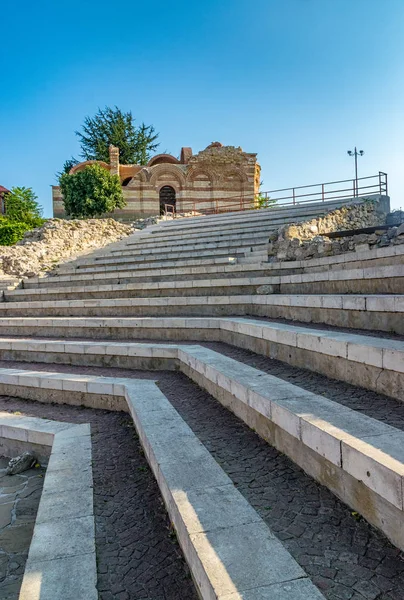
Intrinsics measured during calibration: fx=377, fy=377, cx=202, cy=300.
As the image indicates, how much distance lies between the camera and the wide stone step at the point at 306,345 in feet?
9.00

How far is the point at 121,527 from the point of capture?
100.0 inches

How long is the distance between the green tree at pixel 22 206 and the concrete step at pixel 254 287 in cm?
2606

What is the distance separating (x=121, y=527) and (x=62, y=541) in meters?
0.39

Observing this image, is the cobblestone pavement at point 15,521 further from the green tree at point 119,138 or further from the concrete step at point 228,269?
the green tree at point 119,138

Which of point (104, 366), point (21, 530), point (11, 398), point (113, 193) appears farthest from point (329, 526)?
point (113, 193)

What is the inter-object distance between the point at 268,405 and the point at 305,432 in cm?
50

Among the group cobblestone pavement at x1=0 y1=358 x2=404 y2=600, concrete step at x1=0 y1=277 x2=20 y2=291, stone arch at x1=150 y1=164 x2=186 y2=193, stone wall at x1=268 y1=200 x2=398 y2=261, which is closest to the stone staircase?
cobblestone pavement at x1=0 y1=358 x2=404 y2=600

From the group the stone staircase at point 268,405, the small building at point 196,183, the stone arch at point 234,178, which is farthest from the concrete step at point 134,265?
the stone arch at point 234,178

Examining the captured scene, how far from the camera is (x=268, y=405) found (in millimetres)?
2799

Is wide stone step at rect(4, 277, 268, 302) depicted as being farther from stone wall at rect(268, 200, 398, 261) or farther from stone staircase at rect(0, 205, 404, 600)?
stone wall at rect(268, 200, 398, 261)

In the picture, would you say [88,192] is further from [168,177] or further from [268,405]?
[268,405]

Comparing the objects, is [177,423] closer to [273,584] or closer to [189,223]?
[273,584]

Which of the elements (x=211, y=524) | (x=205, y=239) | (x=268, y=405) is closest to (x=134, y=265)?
(x=205, y=239)

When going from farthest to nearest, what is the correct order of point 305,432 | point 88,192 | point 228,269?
point 88,192
point 228,269
point 305,432
